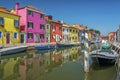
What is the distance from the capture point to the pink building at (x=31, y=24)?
1577 inches

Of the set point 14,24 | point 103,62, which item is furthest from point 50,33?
point 103,62

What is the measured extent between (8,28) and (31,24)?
8.24 meters

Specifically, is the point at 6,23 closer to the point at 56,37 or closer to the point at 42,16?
the point at 42,16

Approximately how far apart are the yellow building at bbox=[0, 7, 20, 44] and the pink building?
2.41 metres

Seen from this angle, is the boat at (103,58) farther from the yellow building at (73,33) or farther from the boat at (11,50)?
the yellow building at (73,33)

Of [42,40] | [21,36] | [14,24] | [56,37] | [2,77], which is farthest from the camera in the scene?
[56,37]

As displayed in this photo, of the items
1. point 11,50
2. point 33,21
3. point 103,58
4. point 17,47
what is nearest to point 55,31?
point 33,21

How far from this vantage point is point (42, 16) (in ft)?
152

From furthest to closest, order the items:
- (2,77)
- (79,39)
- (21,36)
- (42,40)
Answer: (79,39)
(42,40)
(21,36)
(2,77)

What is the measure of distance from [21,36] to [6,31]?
17.0 feet

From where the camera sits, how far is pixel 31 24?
42.2 metres

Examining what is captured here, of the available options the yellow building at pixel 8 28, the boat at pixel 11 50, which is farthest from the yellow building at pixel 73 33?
the boat at pixel 11 50

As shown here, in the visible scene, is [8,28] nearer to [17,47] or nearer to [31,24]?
[17,47]

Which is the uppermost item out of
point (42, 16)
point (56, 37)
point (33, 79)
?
point (42, 16)
